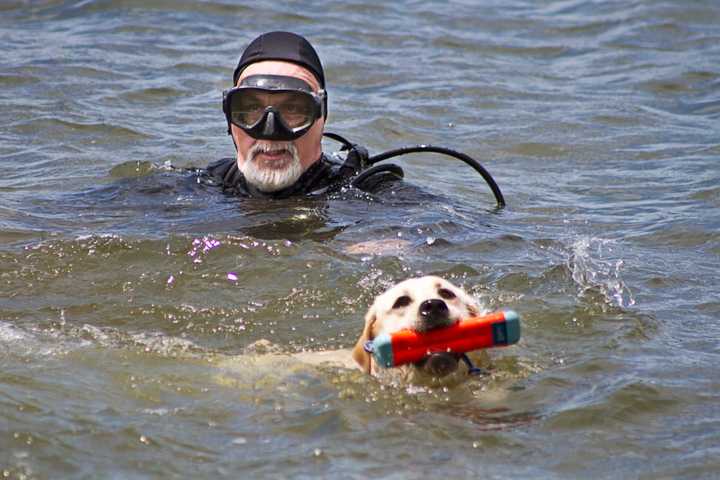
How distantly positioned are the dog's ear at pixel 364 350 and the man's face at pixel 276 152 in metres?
2.29

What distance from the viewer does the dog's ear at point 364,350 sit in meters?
5.05

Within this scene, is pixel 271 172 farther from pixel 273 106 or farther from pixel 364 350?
pixel 364 350

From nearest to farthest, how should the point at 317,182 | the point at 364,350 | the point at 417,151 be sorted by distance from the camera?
the point at 364,350 < the point at 417,151 < the point at 317,182

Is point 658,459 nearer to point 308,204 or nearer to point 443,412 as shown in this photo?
point 443,412

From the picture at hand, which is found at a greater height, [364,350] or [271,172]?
[271,172]

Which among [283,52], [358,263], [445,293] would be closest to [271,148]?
[283,52]

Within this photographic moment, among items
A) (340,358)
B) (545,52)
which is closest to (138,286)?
(340,358)

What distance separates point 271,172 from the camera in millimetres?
7402

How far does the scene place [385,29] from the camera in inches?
545

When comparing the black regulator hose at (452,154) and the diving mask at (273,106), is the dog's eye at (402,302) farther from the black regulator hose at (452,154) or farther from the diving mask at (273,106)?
the diving mask at (273,106)

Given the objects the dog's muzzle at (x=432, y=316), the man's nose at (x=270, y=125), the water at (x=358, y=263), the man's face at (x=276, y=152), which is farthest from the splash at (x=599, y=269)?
the man's nose at (x=270, y=125)

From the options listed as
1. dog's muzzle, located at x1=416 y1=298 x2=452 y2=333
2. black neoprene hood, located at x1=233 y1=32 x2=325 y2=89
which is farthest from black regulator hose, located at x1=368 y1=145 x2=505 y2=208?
dog's muzzle, located at x1=416 y1=298 x2=452 y2=333

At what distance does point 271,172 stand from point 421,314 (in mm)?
2780

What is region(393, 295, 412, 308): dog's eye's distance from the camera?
5.07 metres
